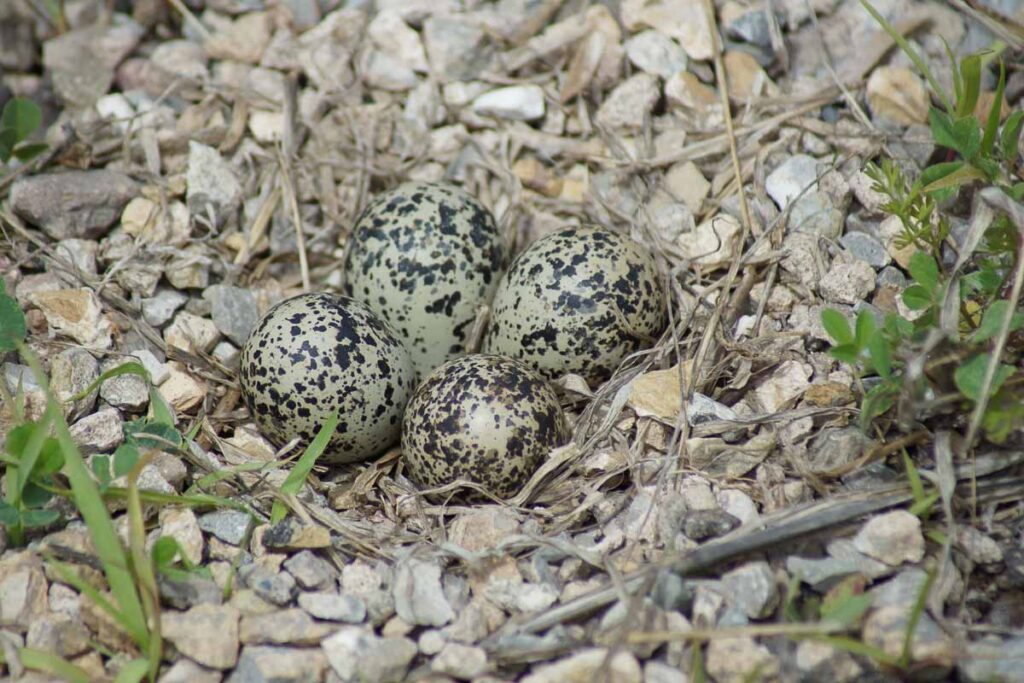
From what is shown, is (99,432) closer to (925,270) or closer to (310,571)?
(310,571)

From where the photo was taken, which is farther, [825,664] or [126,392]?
[126,392]

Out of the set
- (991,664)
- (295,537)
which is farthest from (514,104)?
(991,664)

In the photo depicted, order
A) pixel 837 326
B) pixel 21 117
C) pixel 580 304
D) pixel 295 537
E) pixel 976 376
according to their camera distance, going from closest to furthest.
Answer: pixel 976 376 → pixel 837 326 → pixel 295 537 → pixel 580 304 → pixel 21 117

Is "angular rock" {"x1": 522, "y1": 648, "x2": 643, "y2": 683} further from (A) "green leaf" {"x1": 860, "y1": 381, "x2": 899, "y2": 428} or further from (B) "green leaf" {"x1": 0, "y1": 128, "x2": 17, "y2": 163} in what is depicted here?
(B) "green leaf" {"x1": 0, "y1": 128, "x2": 17, "y2": 163}

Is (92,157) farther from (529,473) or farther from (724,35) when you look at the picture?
(724,35)

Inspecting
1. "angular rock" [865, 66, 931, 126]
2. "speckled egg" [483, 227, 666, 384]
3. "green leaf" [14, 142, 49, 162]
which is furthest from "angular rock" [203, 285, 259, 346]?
"angular rock" [865, 66, 931, 126]

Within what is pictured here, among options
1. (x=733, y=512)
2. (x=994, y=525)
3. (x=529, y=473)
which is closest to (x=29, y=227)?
(x=529, y=473)

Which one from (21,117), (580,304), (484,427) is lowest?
(484,427)
